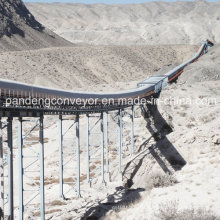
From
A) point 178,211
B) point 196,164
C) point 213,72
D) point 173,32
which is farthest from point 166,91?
point 173,32

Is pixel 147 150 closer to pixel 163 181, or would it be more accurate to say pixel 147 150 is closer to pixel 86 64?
pixel 163 181

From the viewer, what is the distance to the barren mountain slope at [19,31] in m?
Result: 115

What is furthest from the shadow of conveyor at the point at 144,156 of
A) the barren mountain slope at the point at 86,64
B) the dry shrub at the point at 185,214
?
the barren mountain slope at the point at 86,64

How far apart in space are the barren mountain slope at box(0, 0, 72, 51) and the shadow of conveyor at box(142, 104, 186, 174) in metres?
74.6

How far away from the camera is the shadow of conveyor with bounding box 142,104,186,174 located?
29.3m

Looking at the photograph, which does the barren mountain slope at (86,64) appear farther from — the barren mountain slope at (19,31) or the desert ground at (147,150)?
the barren mountain slope at (19,31)

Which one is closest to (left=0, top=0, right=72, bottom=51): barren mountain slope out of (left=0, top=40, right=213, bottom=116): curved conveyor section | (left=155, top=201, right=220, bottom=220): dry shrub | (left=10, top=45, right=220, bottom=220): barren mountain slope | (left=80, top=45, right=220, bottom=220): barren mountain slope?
(left=10, top=45, right=220, bottom=220): barren mountain slope

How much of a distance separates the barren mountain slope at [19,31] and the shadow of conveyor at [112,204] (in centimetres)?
8912

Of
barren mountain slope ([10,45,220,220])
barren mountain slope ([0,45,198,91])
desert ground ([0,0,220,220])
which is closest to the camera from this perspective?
barren mountain slope ([10,45,220,220])

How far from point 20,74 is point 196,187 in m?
68.0

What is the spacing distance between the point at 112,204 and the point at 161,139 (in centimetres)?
1395

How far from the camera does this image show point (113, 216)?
20.1m

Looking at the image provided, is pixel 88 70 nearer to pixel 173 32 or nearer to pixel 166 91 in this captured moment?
pixel 166 91

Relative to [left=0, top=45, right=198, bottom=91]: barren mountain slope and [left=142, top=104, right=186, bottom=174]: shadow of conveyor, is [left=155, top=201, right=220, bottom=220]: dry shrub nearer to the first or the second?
[left=142, top=104, right=186, bottom=174]: shadow of conveyor
